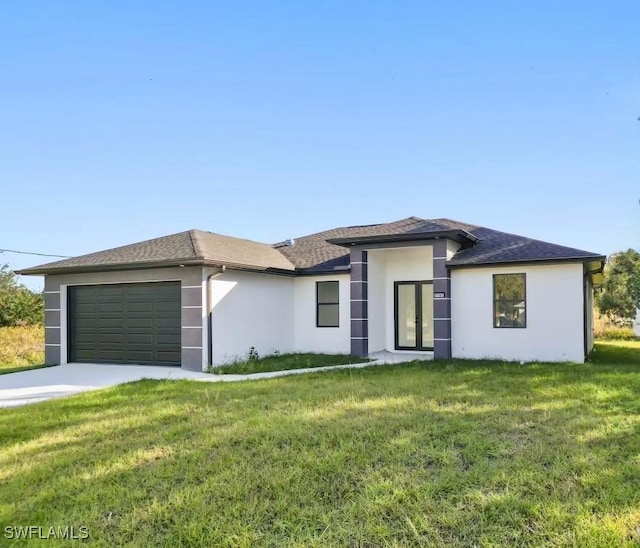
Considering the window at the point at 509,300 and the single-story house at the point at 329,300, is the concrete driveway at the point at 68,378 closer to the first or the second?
the single-story house at the point at 329,300

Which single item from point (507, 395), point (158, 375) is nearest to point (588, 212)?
point (507, 395)

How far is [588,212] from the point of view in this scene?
20.9 metres

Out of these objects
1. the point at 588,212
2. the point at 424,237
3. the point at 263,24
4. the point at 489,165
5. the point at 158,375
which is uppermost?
the point at 263,24

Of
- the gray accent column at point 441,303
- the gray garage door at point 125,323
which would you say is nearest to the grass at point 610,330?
the gray accent column at point 441,303

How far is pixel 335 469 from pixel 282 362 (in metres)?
8.42

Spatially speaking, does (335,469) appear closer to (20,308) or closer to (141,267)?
(141,267)

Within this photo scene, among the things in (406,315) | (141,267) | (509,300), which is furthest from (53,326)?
(509,300)

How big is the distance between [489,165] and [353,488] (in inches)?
636

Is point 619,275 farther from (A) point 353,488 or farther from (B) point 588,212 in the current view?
(A) point 353,488

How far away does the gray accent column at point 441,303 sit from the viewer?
13.0 m

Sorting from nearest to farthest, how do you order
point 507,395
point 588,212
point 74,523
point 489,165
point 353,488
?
1. point 74,523
2. point 353,488
3. point 507,395
4. point 489,165
5. point 588,212

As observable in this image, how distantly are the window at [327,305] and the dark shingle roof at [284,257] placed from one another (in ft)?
2.04

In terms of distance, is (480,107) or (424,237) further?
(480,107)

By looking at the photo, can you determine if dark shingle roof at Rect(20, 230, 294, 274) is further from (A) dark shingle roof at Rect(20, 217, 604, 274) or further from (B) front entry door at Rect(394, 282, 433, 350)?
(B) front entry door at Rect(394, 282, 433, 350)
